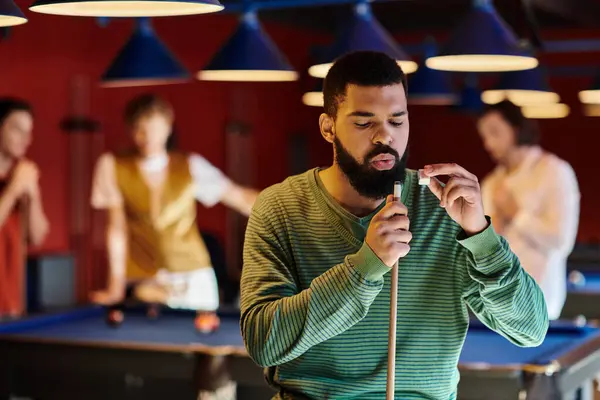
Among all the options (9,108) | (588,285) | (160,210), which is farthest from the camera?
(588,285)

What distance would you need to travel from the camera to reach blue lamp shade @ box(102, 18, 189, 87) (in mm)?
5027

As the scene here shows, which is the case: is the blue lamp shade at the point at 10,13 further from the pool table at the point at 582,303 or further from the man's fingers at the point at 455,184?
the pool table at the point at 582,303

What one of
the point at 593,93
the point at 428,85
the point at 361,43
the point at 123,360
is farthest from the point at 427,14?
the point at 123,360

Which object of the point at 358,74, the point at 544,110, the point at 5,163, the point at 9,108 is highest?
the point at 544,110

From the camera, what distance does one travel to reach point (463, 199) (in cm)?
226

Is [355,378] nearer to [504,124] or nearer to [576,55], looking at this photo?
[504,124]

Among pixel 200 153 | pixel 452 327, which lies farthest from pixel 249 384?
pixel 200 153

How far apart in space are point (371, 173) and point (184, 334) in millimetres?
2335

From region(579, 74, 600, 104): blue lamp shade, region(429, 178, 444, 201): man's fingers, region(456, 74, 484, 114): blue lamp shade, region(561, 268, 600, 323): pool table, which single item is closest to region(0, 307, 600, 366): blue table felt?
region(579, 74, 600, 104): blue lamp shade

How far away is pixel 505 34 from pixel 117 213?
8.32 ft

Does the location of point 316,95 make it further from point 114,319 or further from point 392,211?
point 392,211

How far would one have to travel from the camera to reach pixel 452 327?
95.9 inches

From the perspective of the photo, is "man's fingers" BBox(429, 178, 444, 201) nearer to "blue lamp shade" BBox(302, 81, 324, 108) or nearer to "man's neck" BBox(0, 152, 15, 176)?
"blue lamp shade" BBox(302, 81, 324, 108)

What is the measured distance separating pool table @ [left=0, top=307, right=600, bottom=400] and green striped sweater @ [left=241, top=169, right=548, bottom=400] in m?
1.32
